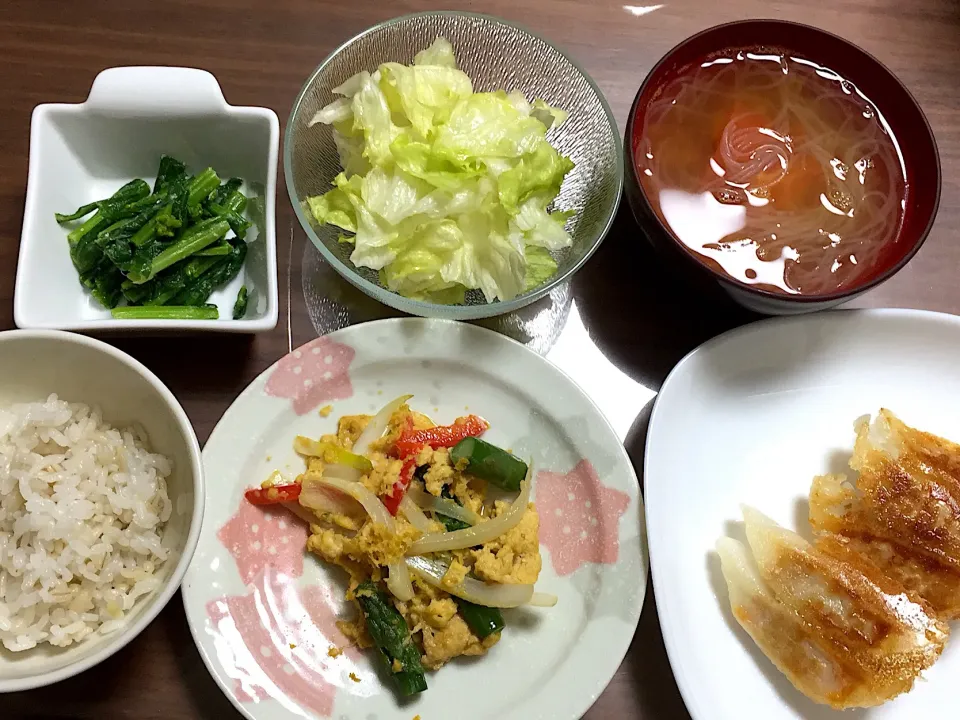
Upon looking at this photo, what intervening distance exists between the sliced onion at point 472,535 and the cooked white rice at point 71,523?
490mm

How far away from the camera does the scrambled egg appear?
1469mm

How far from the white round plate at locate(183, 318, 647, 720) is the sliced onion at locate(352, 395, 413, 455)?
0.05 m

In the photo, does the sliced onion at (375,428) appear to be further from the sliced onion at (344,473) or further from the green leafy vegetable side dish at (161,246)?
the green leafy vegetable side dish at (161,246)

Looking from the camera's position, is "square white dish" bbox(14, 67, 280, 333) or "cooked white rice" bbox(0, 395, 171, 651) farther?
"square white dish" bbox(14, 67, 280, 333)

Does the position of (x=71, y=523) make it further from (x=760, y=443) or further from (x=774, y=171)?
(x=774, y=171)

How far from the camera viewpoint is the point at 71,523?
131 cm

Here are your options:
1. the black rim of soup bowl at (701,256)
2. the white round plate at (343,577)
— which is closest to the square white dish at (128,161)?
the white round plate at (343,577)

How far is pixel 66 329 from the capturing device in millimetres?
1443

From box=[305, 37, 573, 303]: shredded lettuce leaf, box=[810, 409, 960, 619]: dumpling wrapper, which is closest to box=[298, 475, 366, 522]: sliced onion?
box=[305, 37, 573, 303]: shredded lettuce leaf

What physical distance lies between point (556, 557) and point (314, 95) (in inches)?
45.5

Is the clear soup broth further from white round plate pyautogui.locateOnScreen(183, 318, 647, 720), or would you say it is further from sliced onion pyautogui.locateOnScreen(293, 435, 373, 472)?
sliced onion pyautogui.locateOnScreen(293, 435, 373, 472)

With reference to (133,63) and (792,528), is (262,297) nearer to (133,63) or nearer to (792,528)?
(133,63)

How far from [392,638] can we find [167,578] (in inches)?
17.5

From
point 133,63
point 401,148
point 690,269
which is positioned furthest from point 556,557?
point 133,63
